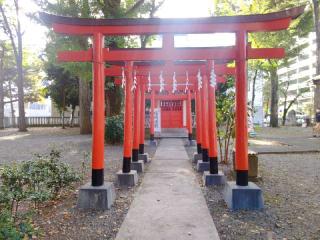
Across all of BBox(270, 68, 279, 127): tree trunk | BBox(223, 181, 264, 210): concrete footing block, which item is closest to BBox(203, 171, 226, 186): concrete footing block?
BBox(223, 181, 264, 210): concrete footing block

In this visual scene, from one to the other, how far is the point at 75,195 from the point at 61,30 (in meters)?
3.22

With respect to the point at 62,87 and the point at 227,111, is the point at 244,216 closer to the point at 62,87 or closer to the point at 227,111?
the point at 227,111

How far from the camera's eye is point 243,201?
19.6 ft

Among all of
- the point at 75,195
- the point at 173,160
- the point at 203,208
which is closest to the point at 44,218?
the point at 75,195

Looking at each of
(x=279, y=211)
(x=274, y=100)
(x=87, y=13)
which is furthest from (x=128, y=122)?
(x=274, y=100)

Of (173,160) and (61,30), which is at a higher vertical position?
(61,30)

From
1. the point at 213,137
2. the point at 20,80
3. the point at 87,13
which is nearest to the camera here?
the point at 213,137

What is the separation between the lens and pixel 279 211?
5.81 m

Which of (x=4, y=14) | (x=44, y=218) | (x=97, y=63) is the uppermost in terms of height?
(x=4, y=14)

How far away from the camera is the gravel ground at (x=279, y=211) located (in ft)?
15.8

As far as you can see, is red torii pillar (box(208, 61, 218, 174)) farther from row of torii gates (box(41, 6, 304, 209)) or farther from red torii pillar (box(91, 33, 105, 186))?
red torii pillar (box(91, 33, 105, 186))

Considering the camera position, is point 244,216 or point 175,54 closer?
point 244,216

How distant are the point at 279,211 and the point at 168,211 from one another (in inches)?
72.2

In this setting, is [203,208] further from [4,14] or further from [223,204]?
[4,14]
